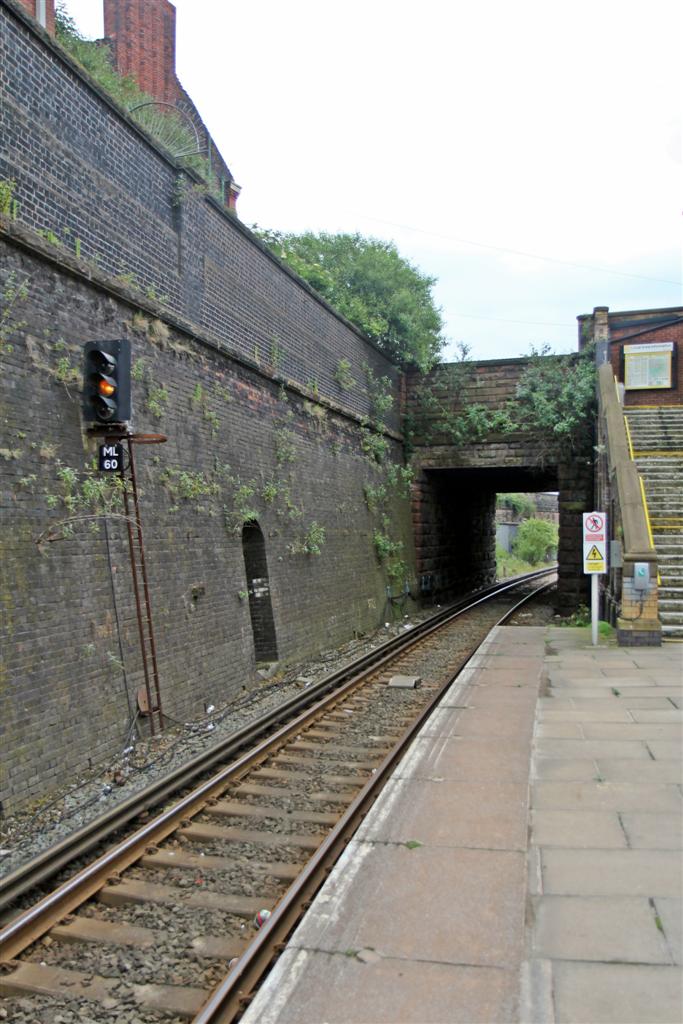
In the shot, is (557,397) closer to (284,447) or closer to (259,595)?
(284,447)

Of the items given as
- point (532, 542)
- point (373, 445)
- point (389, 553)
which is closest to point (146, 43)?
point (373, 445)

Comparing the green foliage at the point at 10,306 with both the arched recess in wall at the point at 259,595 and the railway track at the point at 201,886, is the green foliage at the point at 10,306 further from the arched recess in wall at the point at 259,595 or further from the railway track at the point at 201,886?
the arched recess in wall at the point at 259,595

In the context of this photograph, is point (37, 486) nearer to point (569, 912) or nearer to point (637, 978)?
point (569, 912)

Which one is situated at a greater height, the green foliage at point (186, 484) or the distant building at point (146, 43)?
the distant building at point (146, 43)

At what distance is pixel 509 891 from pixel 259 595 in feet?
27.6

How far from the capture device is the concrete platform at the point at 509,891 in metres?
3.34

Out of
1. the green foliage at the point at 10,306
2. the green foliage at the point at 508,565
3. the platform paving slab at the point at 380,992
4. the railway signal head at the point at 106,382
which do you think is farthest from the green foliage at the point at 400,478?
the green foliage at the point at 508,565

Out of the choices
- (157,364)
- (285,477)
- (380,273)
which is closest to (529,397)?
(380,273)

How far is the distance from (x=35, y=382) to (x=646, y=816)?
6237mm

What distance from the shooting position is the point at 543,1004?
10.7 ft

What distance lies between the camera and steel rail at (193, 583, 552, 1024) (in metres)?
3.63

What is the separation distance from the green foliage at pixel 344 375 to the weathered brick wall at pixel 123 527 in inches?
107

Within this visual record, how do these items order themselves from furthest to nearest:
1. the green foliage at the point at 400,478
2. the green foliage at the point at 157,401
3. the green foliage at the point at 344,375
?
the green foliage at the point at 400,478, the green foliage at the point at 344,375, the green foliage at the point at 157,401

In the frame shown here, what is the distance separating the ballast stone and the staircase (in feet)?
12.8
